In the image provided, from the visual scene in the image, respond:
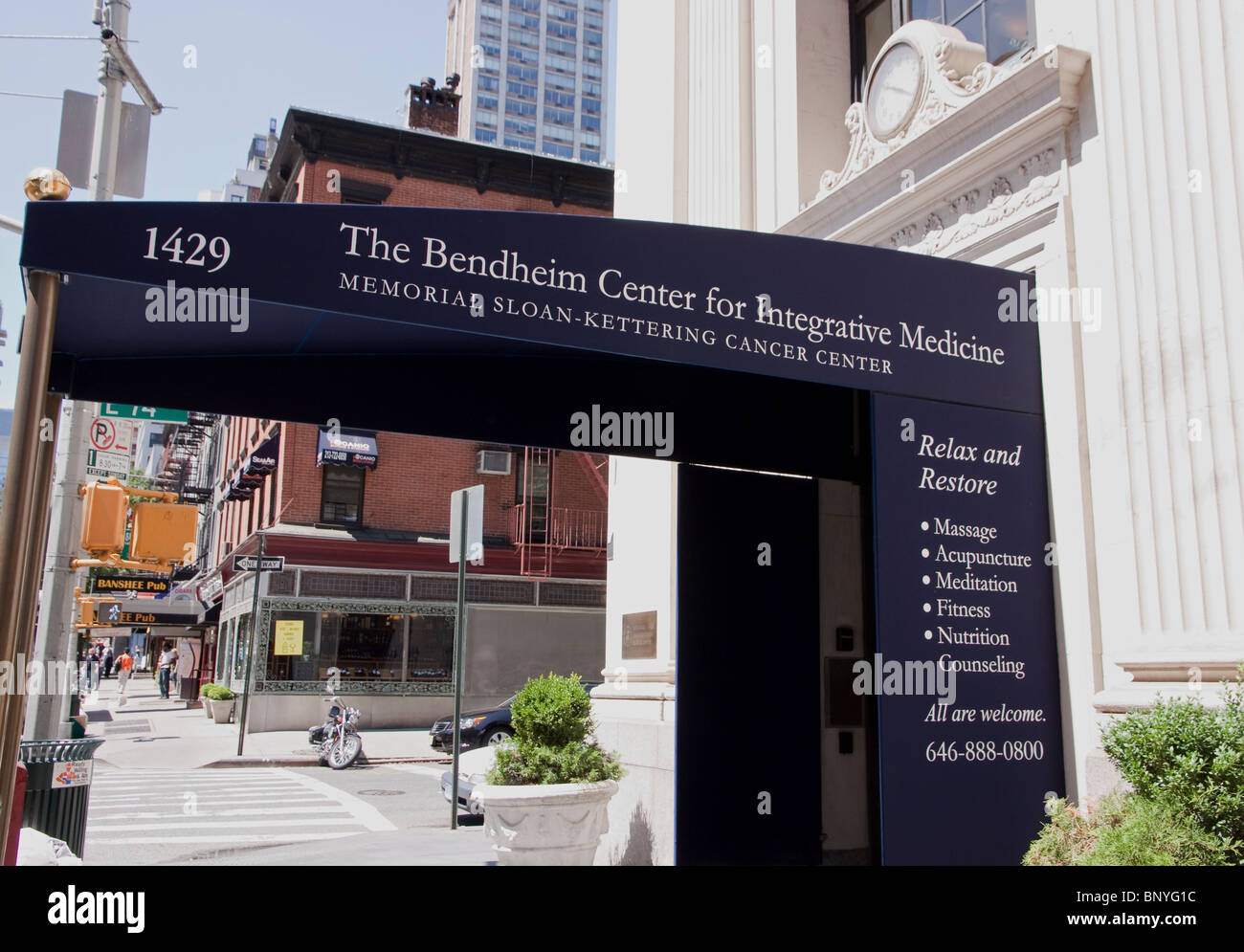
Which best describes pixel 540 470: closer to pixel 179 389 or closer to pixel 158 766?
pixel 158 766

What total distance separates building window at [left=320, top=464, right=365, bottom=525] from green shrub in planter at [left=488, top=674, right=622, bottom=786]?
71.4 feet

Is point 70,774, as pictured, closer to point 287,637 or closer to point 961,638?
point 961,638

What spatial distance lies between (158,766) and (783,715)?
16.8m

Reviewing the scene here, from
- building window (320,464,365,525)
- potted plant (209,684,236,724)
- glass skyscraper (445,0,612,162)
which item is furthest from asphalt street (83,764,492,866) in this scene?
glass skyscraper (445,0,612,162)

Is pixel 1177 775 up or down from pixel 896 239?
down

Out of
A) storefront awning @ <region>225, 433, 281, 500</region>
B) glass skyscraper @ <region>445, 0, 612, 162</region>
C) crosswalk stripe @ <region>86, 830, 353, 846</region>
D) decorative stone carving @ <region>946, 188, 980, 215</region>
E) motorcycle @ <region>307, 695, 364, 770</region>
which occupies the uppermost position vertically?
glass skyscraper @ <region>445, 0, 612, 162</region>

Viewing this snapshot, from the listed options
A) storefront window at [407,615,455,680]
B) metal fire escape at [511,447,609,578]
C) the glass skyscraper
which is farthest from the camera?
the glass skyscraper

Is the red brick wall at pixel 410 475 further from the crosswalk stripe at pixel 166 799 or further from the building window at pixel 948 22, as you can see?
the building window at pixel 948 22

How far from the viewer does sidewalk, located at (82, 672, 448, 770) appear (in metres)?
21.2

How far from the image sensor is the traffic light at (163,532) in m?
10.8

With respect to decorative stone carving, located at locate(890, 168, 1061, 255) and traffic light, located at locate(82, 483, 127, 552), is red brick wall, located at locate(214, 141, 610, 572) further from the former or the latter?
decorative stone carving, located at locate(890, 168, 1061, 255)

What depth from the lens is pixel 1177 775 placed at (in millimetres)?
4609

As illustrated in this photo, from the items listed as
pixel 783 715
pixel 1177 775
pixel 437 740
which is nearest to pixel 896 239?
A: pixel 783 715

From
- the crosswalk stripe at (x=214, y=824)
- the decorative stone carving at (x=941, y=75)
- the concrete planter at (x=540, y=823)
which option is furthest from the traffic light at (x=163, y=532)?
the decorative stone carving at (x=941, y=75)
